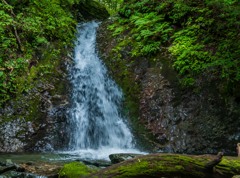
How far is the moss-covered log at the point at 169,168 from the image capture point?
394 cm

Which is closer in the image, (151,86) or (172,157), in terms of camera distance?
(172,157)

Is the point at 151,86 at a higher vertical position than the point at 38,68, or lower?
lower

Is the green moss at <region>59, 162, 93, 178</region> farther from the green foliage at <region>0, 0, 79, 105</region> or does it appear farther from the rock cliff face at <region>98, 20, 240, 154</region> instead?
the green foliage at <region>0, 0, 79, 105</region>

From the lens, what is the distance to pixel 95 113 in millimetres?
10398

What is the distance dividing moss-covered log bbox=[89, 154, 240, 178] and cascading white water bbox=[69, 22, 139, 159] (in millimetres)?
3983

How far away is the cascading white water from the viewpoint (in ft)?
30.7

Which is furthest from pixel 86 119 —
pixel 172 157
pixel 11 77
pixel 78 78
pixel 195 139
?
pixel 172 157

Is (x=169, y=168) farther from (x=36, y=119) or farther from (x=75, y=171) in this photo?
(x=36, y=119)

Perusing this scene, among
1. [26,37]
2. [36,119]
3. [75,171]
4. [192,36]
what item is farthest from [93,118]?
[75,171]

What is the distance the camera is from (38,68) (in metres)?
10.7

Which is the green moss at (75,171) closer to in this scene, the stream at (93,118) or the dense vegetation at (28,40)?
the stream at (93,118)

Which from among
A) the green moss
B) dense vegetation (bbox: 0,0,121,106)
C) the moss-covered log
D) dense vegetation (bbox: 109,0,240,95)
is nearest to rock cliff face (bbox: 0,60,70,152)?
dense vegetation (bbox: 0,0,121,106)

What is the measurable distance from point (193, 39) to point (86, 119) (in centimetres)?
482

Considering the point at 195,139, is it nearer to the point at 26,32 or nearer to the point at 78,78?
the point at 78,78
